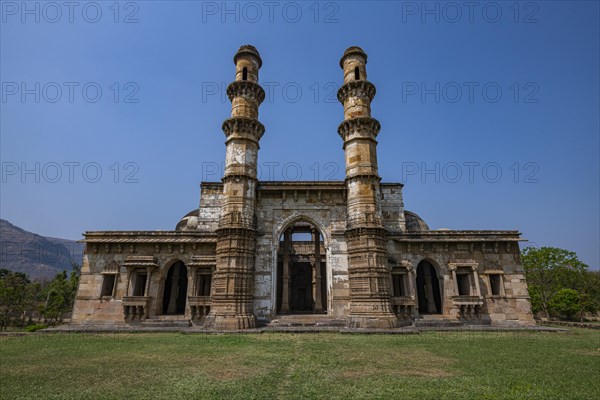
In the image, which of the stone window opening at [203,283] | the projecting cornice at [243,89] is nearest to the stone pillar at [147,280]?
the stone window opening at [203,283]

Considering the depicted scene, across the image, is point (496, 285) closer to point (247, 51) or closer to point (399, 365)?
point (399, 365)

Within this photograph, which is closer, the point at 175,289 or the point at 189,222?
the point at 175,289

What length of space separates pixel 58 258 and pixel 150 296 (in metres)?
231

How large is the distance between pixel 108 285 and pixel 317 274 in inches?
520

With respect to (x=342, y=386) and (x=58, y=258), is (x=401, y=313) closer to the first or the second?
(x=342, y=386)

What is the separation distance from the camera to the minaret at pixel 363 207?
672 inches

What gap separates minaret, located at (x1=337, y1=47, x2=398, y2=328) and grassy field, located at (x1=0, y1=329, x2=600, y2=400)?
3980 mm

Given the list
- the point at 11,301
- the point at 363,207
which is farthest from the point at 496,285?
the point at 11,301

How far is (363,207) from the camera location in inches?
734

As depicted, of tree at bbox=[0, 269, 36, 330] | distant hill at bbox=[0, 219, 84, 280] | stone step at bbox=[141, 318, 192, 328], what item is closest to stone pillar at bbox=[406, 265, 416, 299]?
stone step at bbox=[141, 318, 192, 328]

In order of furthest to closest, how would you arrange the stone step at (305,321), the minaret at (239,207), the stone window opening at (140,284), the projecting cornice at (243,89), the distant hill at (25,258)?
1. the distant hill at (25,258)
2. the projecting cornice at (243,89)
3. the stone window opening at (140,284)
4. the stone step at (305,321)
5. the minaret at (239,207)

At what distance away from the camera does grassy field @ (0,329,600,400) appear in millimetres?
6305

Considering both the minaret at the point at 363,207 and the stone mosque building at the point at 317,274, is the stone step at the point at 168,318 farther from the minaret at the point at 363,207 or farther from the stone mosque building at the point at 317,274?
the minaret at the point at 363,207

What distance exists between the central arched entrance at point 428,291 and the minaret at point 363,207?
468cm
